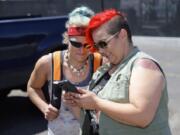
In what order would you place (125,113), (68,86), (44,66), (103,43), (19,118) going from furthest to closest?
(19,118) < (44,66) < (68,86) < (103,43) < (125,113)

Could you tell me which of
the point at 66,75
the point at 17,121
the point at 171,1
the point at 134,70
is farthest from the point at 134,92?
the point at 171,1

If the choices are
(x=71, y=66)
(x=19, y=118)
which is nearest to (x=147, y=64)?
(x=71, y=66)

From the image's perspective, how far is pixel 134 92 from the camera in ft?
7.72

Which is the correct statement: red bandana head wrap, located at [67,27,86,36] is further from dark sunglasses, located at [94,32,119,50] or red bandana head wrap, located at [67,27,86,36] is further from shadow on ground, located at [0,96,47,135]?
shadow on ground, located at [0,96,47,135]

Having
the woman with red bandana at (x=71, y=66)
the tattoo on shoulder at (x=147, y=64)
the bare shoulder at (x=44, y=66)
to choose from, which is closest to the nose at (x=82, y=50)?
the woman with red bandana at (x=71, y=66)

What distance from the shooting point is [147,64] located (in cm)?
241

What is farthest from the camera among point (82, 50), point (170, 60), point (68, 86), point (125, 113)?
point (170, 60)

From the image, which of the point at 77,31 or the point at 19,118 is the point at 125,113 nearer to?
the point at 77,31

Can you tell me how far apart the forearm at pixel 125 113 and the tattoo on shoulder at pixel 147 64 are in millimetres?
190

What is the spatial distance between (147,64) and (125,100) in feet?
0.63

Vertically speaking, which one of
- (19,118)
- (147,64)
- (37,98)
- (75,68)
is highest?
(147,64)

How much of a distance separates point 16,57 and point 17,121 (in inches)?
43.1

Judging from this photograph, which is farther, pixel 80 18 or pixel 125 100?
pixel 80 18

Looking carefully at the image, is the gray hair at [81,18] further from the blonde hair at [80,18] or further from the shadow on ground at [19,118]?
the shadow on ground at [19,118]
